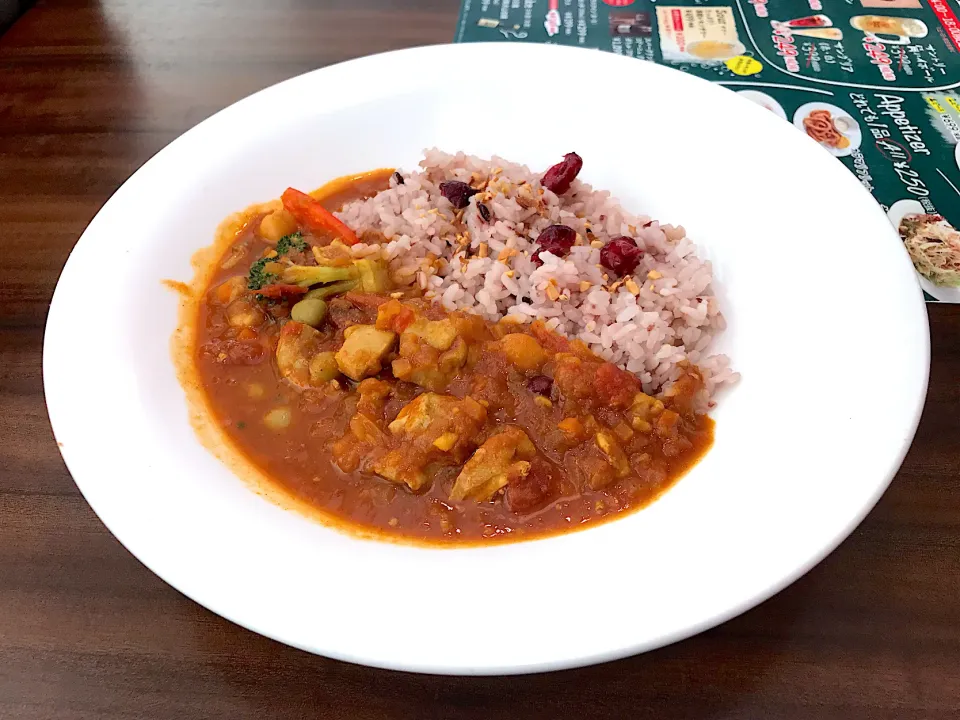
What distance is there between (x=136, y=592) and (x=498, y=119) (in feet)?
8.12

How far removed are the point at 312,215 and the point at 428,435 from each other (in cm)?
131

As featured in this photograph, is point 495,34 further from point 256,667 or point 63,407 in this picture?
point 256,667

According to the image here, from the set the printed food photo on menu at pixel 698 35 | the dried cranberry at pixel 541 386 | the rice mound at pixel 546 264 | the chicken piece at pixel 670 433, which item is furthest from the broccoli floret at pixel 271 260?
the printed food photo on menu at pixel 698 35

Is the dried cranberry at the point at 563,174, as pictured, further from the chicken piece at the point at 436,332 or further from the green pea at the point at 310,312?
the green pea at the point at 310,312

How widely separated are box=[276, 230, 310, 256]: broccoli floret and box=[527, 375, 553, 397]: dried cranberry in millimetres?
1223

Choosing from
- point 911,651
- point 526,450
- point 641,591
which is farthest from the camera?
point 526,450

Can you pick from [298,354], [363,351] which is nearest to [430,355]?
[363,351]

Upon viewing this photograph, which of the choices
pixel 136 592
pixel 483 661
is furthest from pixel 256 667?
pixel 483 661

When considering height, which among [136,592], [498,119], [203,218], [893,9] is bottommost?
[136,592]

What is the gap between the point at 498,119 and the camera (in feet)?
10.9

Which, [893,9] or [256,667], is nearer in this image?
[256,667]

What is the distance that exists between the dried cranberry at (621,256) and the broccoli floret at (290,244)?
1.25 metres

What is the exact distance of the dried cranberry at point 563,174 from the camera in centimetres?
294

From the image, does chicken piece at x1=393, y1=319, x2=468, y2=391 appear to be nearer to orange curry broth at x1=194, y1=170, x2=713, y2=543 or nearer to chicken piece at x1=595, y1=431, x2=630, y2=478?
orange curry broth at x1=194, y1=170, x2=713, y2=543
